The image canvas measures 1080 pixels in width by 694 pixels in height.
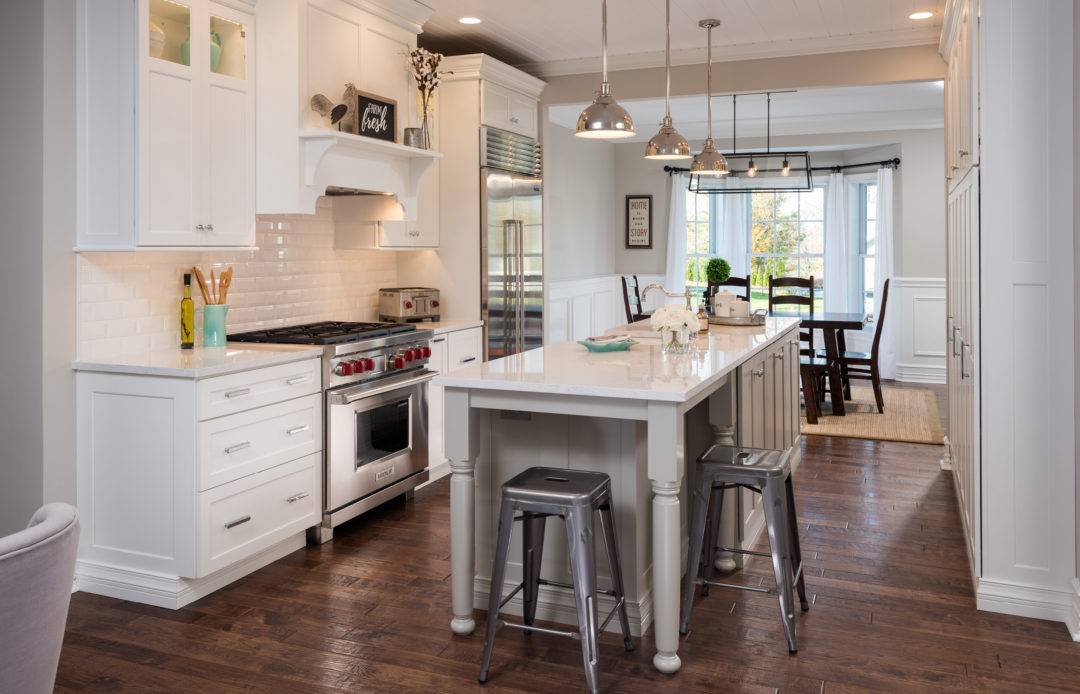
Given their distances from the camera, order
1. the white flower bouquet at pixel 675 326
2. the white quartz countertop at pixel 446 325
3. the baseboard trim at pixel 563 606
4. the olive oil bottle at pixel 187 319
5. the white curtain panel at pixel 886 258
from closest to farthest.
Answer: the baseboard trim at pixel 563 606 → the white flower bouquet at pixel 675 326 → the olive oil bottle at pixel 187 319 → the white quartz countertop at pixel 446 325 → the white curtain panel at pixel 886 258

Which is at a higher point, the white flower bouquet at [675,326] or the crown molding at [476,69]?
the crown molding at [476,69]

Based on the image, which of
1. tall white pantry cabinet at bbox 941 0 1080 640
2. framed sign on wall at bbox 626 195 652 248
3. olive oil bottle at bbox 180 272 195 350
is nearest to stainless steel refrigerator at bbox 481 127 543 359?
olive oil bottle at bbox 180 272 195 350

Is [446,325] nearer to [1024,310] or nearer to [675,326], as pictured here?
[675,326]

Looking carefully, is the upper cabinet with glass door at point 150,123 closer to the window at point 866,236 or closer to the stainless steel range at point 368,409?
the stainless steel range at point 368,409

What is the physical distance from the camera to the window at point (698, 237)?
10.8m

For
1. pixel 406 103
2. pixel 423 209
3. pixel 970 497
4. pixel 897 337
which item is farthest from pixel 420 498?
pixel 897 337

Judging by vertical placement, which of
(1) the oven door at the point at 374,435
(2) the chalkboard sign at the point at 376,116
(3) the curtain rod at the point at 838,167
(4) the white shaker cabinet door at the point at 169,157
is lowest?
(1) the oven door at the point at 374,435

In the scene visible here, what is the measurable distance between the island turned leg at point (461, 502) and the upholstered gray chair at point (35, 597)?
173 centimetres

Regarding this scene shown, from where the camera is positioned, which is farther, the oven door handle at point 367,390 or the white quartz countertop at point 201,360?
the oven door handle at point 367,390

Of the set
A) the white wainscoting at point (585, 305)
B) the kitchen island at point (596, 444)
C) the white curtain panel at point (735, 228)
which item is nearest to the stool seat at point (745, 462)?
the kitchen island at point (596, 444)

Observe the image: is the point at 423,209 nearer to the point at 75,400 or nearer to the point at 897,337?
the point at 75,400

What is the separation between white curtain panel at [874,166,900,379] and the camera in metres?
9.58

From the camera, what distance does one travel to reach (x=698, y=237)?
35.6 feet

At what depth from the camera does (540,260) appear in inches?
254
